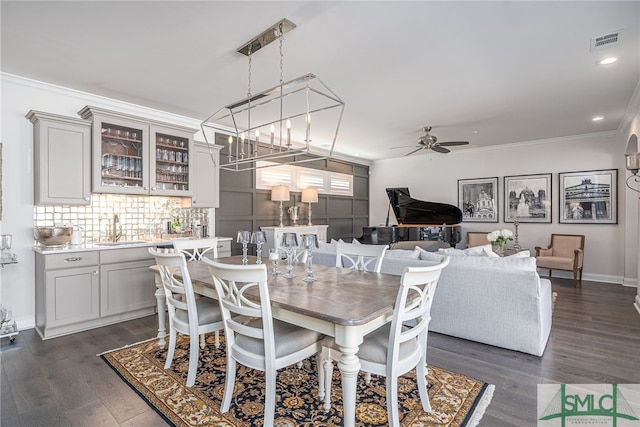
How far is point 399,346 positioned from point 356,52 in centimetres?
243

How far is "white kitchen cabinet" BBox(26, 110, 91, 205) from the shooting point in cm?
339

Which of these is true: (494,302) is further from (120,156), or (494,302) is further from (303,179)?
(303,179)

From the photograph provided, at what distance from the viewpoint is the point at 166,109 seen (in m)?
4.45

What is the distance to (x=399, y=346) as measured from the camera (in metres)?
1.82

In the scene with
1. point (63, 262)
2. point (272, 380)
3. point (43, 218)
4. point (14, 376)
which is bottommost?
point (14, 376)

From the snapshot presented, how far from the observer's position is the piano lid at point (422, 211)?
684 cm

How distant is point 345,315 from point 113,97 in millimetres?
4031

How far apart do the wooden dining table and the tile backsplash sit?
232 centimetres

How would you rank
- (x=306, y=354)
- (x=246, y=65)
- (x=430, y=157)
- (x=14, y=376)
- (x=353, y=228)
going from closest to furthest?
(x=306, y=354) < (x=14, y=376) < (x=246, y=65) < (x=430, y=157) < (x=353, y=228)

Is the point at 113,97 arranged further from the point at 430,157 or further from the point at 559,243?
the point at 559,243

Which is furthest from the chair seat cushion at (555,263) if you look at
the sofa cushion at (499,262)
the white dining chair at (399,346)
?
the white dining chair at (399,346)

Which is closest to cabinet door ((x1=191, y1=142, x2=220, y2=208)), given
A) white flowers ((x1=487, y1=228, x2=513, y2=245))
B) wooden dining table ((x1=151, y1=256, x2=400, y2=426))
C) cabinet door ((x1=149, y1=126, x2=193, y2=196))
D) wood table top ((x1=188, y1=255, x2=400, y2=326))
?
cabinet door ((x1=149, y1=126, x2=193, y2=196))

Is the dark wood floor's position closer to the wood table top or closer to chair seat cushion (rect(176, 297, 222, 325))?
chair seat cushion (rect(176, 297, 222, 325))

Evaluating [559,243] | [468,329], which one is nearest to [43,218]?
[468,329]
